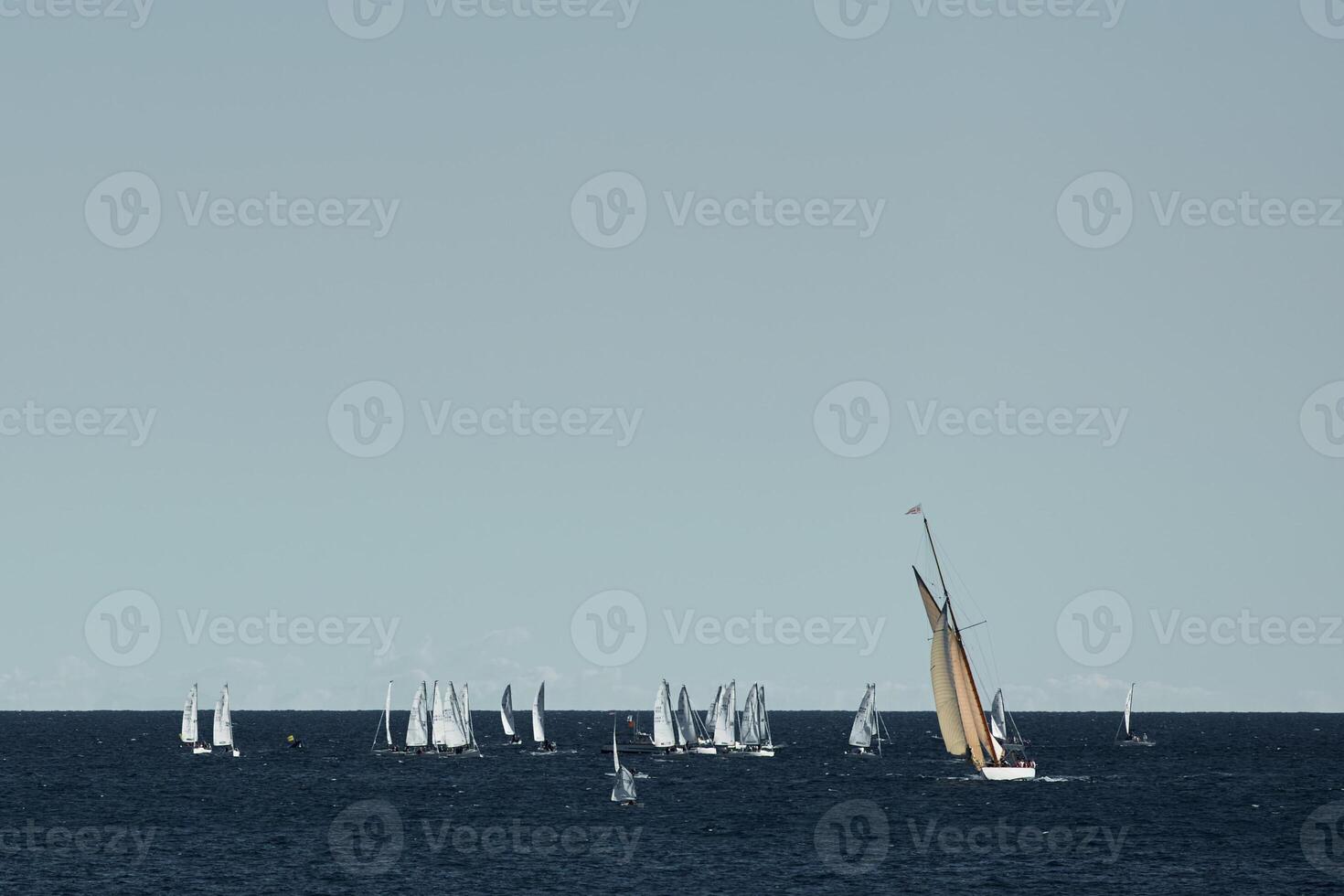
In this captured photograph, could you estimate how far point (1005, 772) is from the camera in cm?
15475

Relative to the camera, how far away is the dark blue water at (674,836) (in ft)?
339

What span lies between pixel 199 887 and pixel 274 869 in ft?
25.0

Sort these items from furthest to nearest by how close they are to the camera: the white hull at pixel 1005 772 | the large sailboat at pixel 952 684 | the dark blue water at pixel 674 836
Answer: the white hull at pixel 1005 772 < the large sailboat at pixel 952 684 < the dark blue water at pixel 674 836

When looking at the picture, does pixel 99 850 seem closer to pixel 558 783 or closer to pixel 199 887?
pixel 199 887

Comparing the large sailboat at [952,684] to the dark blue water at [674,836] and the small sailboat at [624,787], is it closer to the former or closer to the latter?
the dark blue water at [674,836]

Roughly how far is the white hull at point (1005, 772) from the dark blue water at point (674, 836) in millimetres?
2011

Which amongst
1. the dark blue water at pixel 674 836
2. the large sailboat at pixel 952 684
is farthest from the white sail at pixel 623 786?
the large sailboat at pixel 952 684

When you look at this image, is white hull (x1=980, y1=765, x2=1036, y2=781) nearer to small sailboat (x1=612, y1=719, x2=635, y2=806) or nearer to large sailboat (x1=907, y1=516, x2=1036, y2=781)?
large sailboat (x1=907, y1=516, x2=1036, y2=781)

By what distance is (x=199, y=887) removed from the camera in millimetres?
100188

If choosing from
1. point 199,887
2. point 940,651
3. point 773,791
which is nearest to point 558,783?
point 773,791

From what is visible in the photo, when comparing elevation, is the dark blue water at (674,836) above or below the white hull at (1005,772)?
below

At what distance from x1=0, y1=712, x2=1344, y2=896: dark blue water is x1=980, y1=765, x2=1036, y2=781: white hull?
79.2 inches

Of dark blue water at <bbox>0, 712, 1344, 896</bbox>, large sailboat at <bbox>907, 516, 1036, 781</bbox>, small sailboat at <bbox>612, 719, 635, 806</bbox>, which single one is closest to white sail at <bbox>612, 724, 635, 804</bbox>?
small sailboat at <bbox>612, 719, 635, 806</bbox>

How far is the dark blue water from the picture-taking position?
4072 inches
